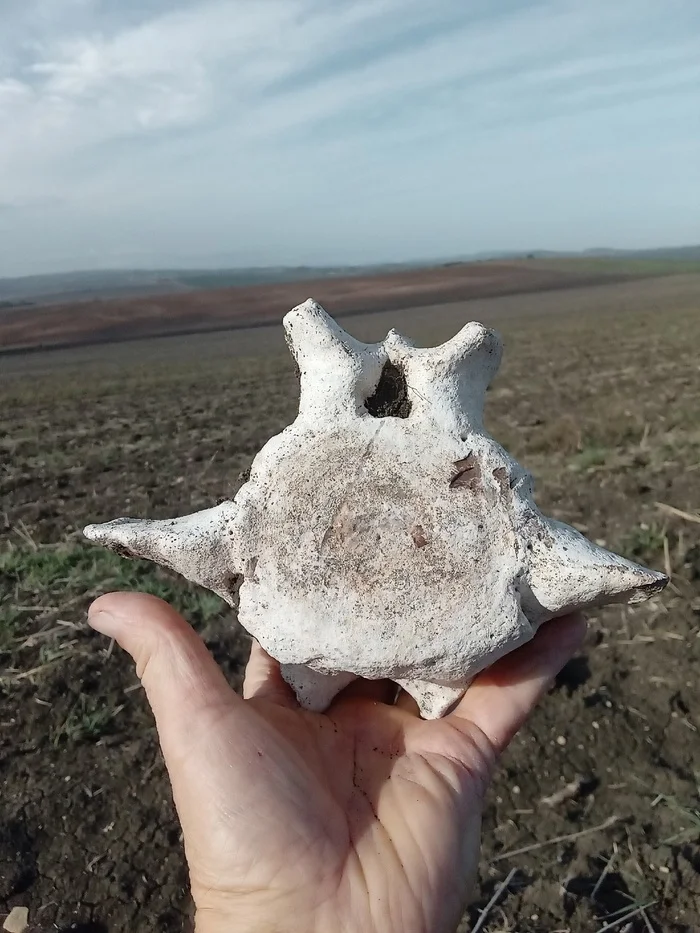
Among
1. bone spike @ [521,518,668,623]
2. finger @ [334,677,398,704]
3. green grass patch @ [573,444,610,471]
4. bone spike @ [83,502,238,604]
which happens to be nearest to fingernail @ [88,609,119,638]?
bone spike @ [83,502,238,604]

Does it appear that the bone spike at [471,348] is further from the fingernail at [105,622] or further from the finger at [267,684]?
the fingernail at [105,622]

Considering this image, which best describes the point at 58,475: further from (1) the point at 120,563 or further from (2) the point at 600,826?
(2) the point at 600,826

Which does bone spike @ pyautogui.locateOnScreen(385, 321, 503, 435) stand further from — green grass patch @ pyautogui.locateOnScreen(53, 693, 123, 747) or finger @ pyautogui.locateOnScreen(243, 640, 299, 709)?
green grass patch @ pyautogui.locateOnScreen(53, 693, 123, 747)

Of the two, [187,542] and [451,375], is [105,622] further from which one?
[451,375]

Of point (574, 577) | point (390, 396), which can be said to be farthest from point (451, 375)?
point (574, 577)

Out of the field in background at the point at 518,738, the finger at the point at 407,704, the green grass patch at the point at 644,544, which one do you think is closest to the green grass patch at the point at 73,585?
the field in background at the point at 518,738

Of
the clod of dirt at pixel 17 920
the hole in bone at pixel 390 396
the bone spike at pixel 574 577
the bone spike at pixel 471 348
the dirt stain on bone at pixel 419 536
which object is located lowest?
the clod of dirt at pixel 17 920
